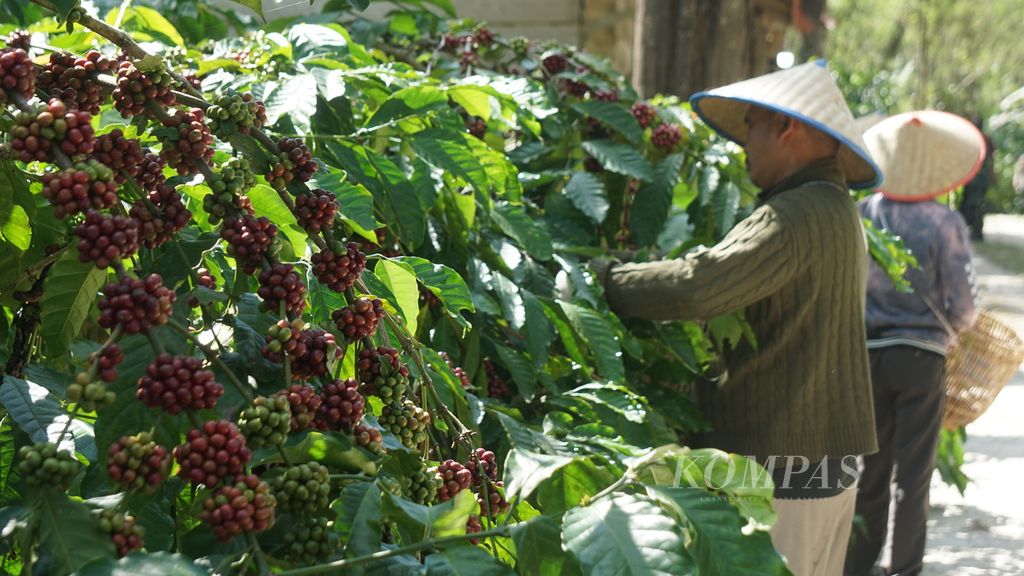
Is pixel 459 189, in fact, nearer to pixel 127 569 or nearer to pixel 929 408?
pixel 127 569

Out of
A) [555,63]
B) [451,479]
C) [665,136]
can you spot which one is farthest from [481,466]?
[555,63]

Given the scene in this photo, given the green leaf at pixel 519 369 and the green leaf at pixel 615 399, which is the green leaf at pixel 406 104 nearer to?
the green leaf at pixel 519 369

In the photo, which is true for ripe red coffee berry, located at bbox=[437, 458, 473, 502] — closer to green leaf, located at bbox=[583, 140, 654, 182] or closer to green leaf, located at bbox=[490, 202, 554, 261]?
green leaf, located at bbox=[490, 202, 554, 261]

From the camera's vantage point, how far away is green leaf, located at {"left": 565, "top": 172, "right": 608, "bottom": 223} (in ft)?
9.70

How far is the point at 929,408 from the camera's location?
4.69m

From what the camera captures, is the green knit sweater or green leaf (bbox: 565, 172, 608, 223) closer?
the green knit sweater

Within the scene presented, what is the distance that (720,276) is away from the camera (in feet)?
8.79

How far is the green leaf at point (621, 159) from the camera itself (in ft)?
9.91

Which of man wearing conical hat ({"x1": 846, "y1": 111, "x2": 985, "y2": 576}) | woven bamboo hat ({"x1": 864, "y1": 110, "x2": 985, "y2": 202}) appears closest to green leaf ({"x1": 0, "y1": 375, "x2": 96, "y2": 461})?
man wearing conical hat ({"x1": 846, "y1": 111, "x2": 985, "y2": 576})

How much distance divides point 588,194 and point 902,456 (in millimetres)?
2448

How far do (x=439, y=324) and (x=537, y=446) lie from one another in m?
0.52

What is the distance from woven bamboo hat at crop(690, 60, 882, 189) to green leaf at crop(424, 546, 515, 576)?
2052 mm

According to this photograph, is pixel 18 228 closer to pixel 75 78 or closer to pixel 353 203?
pixel 75 78

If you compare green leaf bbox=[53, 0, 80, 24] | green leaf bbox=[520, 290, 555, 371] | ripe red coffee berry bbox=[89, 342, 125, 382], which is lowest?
green leaf bbox=[520, 290, 555, 371]
